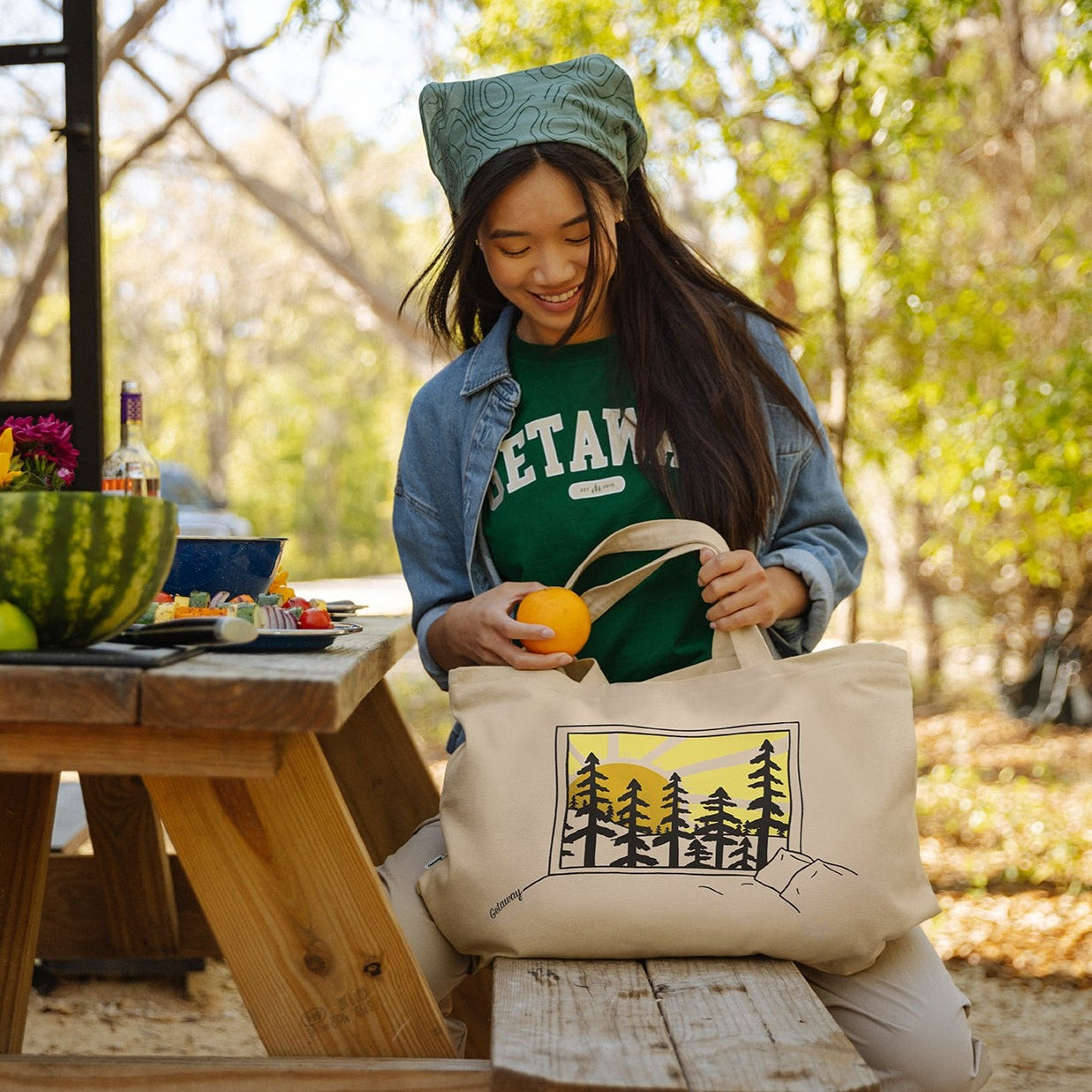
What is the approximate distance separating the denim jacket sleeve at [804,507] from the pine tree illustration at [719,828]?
48 centimetres

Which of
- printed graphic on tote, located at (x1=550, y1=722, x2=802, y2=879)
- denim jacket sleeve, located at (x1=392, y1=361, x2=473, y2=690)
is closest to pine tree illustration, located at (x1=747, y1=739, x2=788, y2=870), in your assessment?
printed graphic on tote, located at (x1=550, y1=722, x2=802, y2=879)

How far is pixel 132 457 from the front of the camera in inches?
82.4

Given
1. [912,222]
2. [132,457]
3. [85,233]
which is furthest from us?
[912,222]

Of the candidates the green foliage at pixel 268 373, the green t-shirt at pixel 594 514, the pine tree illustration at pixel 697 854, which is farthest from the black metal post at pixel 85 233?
the green foliage at pixel 268 373

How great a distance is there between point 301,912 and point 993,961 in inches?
96.9

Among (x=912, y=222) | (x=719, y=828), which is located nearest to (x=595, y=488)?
(x=719, y=828)

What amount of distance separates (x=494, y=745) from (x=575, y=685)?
0.13 m

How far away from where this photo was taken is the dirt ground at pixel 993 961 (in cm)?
271

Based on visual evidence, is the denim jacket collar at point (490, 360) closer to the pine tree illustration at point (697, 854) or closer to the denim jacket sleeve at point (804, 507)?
the denim jacket sleeve at point (804, 507)

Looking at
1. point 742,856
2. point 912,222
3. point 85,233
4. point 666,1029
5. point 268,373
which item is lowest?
point 666,1029

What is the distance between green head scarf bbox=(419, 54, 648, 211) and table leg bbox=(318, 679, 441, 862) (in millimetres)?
904

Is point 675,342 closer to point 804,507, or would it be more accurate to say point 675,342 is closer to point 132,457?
point 804,507

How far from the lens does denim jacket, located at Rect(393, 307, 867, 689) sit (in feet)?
6.23

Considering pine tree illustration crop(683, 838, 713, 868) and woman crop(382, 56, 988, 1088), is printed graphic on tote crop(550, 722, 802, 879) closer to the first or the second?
pine tree illustration crop(683, 838, 713, 868)
